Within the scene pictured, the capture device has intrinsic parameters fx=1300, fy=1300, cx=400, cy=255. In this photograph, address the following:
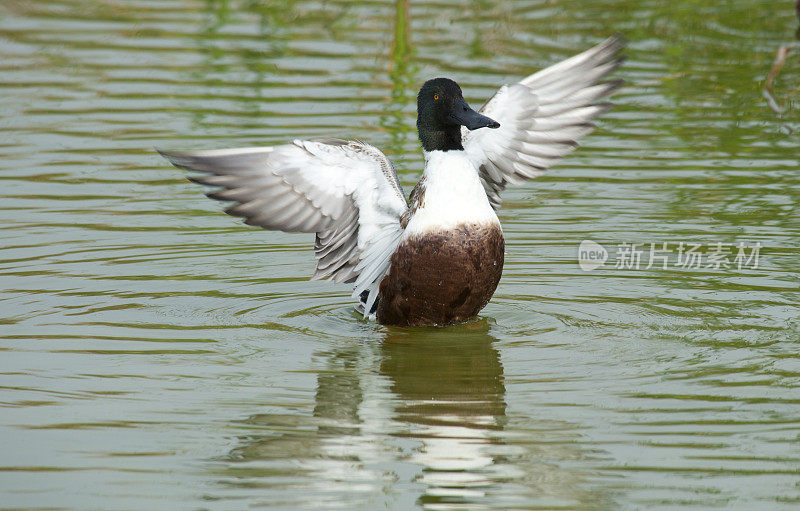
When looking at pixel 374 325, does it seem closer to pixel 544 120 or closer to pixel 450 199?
pixel 450 199

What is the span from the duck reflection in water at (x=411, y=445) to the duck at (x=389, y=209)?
1.94 ft

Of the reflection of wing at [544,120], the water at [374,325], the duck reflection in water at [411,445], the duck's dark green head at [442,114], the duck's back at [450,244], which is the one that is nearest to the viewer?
the duck reflection in water at [411,445]

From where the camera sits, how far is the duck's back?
7582mm

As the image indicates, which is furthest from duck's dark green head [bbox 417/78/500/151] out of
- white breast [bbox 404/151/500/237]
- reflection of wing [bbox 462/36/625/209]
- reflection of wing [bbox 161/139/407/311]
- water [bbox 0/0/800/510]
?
water [bbox 0/0/800/510]

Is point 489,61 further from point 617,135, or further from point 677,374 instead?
point 677,374

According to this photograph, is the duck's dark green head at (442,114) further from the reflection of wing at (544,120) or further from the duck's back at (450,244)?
the reflection of wing at (544,120)

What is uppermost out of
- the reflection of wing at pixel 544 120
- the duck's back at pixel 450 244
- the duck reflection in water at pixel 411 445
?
the reflection of wing at pixel 544 120

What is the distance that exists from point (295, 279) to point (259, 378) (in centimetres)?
217

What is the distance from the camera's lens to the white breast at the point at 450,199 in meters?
7.60

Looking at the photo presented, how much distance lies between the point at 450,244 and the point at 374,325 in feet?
2.93

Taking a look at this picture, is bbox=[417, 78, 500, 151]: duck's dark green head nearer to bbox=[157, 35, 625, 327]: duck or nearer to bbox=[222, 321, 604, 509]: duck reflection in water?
bbox=[157, 35, 625, 327]: duck

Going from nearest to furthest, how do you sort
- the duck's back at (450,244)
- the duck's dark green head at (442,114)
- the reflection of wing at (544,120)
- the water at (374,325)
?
the water at (374,325) → the duck's back at (450,244) → the duck's dark green head at (442,114) → the reflection of wing at (544,120)

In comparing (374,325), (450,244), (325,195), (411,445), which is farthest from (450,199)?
(411,445)

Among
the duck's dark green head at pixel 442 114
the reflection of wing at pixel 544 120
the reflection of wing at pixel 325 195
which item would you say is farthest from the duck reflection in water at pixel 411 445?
the reflection of wing at pixel 544 120
